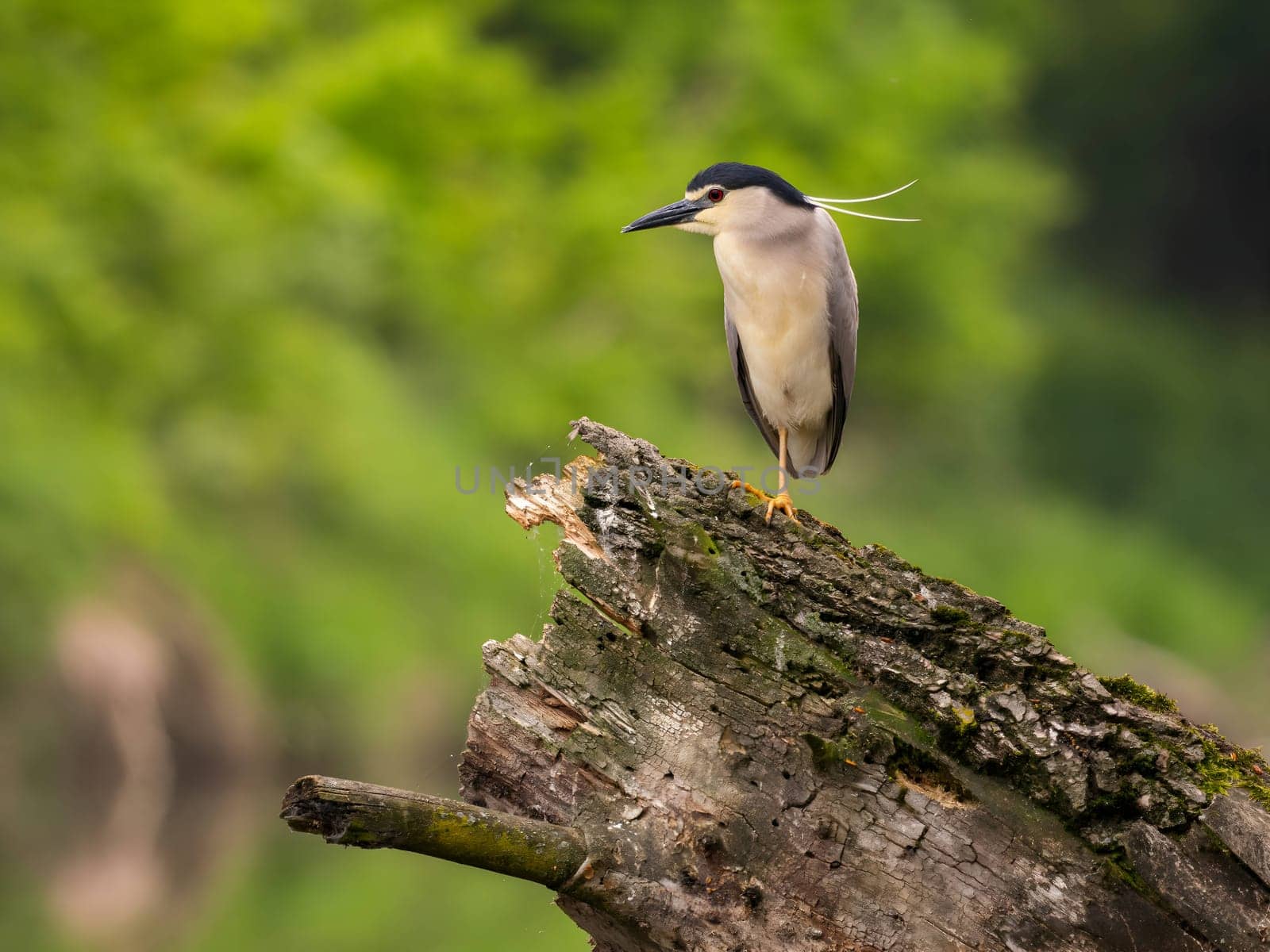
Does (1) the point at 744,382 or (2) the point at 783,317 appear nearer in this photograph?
(2) the point at 783,317

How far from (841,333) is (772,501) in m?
1.47

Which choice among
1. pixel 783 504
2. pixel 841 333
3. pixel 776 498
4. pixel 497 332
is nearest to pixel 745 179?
pixel 841 333

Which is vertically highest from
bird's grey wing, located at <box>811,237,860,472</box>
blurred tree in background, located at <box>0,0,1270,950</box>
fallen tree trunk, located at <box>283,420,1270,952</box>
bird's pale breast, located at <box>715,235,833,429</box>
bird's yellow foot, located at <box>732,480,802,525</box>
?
blurred tree in background, located at <box>0,0,1270,950</box>

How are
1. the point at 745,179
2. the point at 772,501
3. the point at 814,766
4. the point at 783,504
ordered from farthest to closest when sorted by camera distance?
the point at 745,179, the point at 783,504, the point at 772,501, the point at 814,766

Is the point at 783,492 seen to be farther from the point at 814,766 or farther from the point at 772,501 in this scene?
the point at 814,766

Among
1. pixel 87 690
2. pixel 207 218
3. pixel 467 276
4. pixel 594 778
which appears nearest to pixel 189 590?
pixel 87 690

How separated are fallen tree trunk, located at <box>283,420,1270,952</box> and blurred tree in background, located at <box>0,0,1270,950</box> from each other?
4.50 m

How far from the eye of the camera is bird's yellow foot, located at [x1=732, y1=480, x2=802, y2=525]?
3.32 m

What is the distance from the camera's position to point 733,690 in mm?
3148

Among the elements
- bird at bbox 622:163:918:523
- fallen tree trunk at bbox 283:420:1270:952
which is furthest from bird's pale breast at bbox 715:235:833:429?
fallen tree trunk at bbox 283:420:1270:952

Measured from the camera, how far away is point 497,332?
53.1 feet

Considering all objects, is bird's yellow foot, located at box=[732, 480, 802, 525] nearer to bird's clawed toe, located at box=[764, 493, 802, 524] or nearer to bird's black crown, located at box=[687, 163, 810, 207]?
bird's clawed toe, located at box=[764, 493, 802, 524]

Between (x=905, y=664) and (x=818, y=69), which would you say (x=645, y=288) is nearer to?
(x=818, y=69)

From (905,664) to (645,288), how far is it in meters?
13.2
